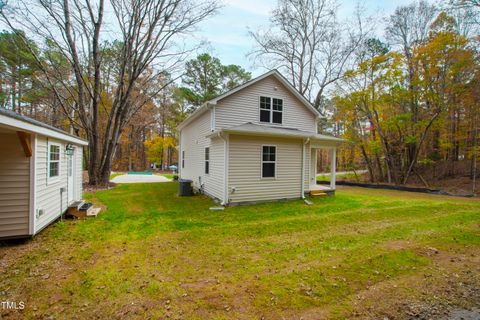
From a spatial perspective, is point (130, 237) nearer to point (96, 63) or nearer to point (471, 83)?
point (96, 63)

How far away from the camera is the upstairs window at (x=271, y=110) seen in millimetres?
9898

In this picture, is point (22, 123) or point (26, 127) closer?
point (22, 123)

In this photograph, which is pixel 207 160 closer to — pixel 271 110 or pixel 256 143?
pixel 256 143

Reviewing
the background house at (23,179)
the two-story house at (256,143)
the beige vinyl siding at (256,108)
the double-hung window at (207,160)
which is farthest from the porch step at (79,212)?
the beige vinyl siding at (256,108)

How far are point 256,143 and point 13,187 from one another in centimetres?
666

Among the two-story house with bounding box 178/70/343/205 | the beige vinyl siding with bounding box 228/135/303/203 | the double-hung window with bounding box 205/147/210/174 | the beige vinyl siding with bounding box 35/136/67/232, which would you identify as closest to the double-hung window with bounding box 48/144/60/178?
the beige vinyl siding with bounding box 35/136/67/232

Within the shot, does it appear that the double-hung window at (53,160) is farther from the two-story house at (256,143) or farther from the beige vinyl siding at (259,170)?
the beige vinyl siding at (259,170)

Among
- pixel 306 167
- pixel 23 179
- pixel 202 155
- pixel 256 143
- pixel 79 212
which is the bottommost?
pixel 79 212

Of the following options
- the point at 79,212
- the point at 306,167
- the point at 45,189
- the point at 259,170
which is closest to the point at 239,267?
the point at 45,189

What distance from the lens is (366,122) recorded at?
62.6 feet

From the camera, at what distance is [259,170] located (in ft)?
27.9

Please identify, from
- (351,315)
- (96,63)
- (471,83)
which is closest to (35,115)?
(96,63)

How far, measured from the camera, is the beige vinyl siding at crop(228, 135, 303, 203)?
26.4ft

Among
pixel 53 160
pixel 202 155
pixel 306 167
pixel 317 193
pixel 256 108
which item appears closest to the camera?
pixel 53 160
